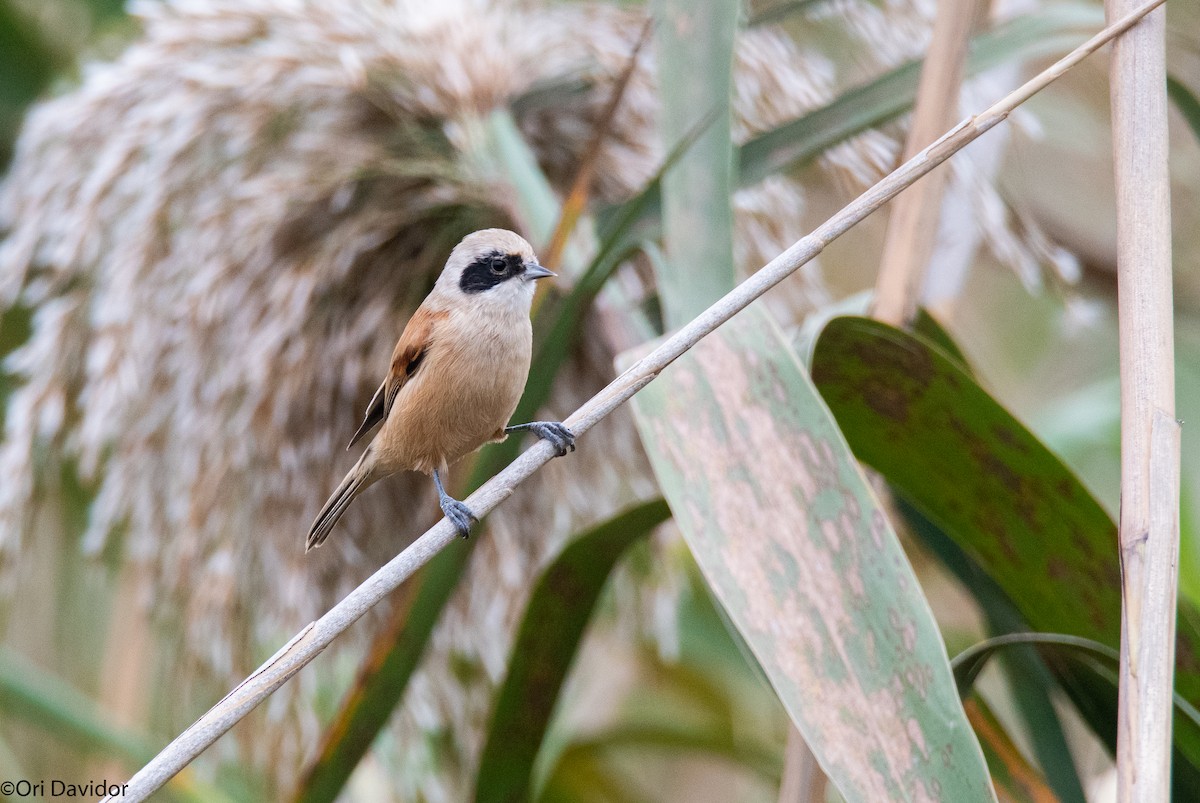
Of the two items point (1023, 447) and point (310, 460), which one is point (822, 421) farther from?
point (310, 460)

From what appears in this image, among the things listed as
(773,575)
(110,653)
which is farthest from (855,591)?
(110,653)

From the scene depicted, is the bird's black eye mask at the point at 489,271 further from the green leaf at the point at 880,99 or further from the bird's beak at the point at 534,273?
the green leaf at the point at 880,99

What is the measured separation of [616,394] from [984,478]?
433 mm

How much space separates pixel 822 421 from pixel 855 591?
16 cm

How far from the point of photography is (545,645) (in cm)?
138

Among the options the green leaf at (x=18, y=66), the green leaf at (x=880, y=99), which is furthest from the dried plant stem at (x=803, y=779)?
the green leaf at (x=18, y=66)

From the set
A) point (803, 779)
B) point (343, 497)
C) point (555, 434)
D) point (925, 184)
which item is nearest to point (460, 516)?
point (555, 434)

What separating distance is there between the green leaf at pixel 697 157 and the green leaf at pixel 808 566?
0.37ft

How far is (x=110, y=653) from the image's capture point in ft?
7.87

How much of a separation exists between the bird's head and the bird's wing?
5cm

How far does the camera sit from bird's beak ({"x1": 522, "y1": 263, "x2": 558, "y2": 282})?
1516 mm

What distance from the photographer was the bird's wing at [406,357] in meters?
1.63

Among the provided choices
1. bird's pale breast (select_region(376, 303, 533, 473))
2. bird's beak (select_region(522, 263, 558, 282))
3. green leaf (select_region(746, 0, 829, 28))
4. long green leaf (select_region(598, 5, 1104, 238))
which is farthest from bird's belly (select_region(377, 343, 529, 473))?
green leaf (select_region(746, 0, 829, 28))

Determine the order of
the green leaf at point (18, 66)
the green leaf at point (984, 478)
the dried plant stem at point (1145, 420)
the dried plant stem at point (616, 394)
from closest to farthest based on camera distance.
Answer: the dried plant stem at point (1145, 420), the dried plant stem at point (616, 394), the green leaf at point (984, 478), the green leaf at point (18, 66)
